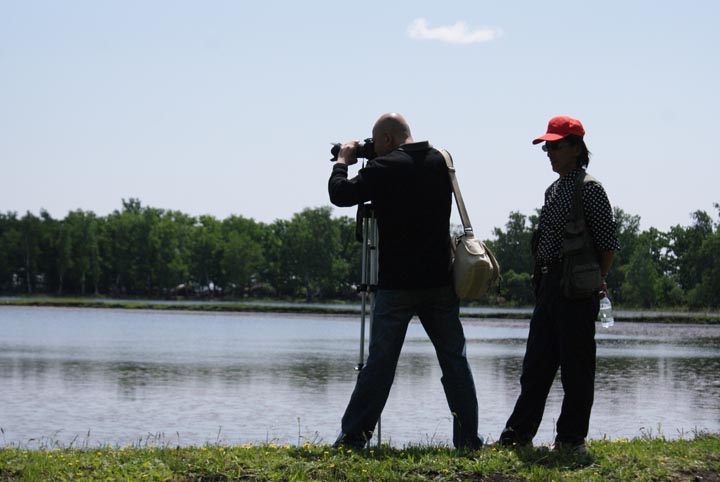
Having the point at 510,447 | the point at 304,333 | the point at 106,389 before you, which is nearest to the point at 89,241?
the point at 304,333

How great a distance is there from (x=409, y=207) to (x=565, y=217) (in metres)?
1.09

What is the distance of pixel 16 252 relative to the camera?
13012cm

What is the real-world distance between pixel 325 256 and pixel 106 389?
112628 millimetres

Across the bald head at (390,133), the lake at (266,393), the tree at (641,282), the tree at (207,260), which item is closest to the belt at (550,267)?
the bald head at (390,133)

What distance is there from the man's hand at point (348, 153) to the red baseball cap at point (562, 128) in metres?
1.27

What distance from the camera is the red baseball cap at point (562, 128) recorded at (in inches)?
268

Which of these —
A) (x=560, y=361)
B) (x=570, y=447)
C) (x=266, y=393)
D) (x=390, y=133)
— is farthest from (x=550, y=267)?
(x=266, y=393)

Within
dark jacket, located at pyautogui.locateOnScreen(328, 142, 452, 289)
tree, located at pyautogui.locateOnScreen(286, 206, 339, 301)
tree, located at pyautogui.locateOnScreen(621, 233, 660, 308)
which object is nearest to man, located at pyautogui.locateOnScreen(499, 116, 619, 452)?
dark jacket, located at pyautogui.locateOnScreen(328, 142, 452, 289)

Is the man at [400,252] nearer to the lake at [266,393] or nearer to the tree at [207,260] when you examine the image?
the lake at [266,393]

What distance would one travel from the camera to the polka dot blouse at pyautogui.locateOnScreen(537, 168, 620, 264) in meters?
6.63

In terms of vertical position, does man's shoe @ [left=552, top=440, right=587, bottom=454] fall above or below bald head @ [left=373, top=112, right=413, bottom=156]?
below

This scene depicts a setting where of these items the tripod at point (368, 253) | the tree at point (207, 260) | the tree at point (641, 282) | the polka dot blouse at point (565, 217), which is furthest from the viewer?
the tree at point (207, 260)

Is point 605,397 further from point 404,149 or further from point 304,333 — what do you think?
point 304,333

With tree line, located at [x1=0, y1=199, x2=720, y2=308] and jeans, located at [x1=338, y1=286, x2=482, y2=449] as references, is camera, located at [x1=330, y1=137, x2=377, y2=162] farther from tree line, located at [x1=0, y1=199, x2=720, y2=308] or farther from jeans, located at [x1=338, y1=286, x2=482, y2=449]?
tree line, located at [x1=0, y1=199, x2=720, y2=308]
